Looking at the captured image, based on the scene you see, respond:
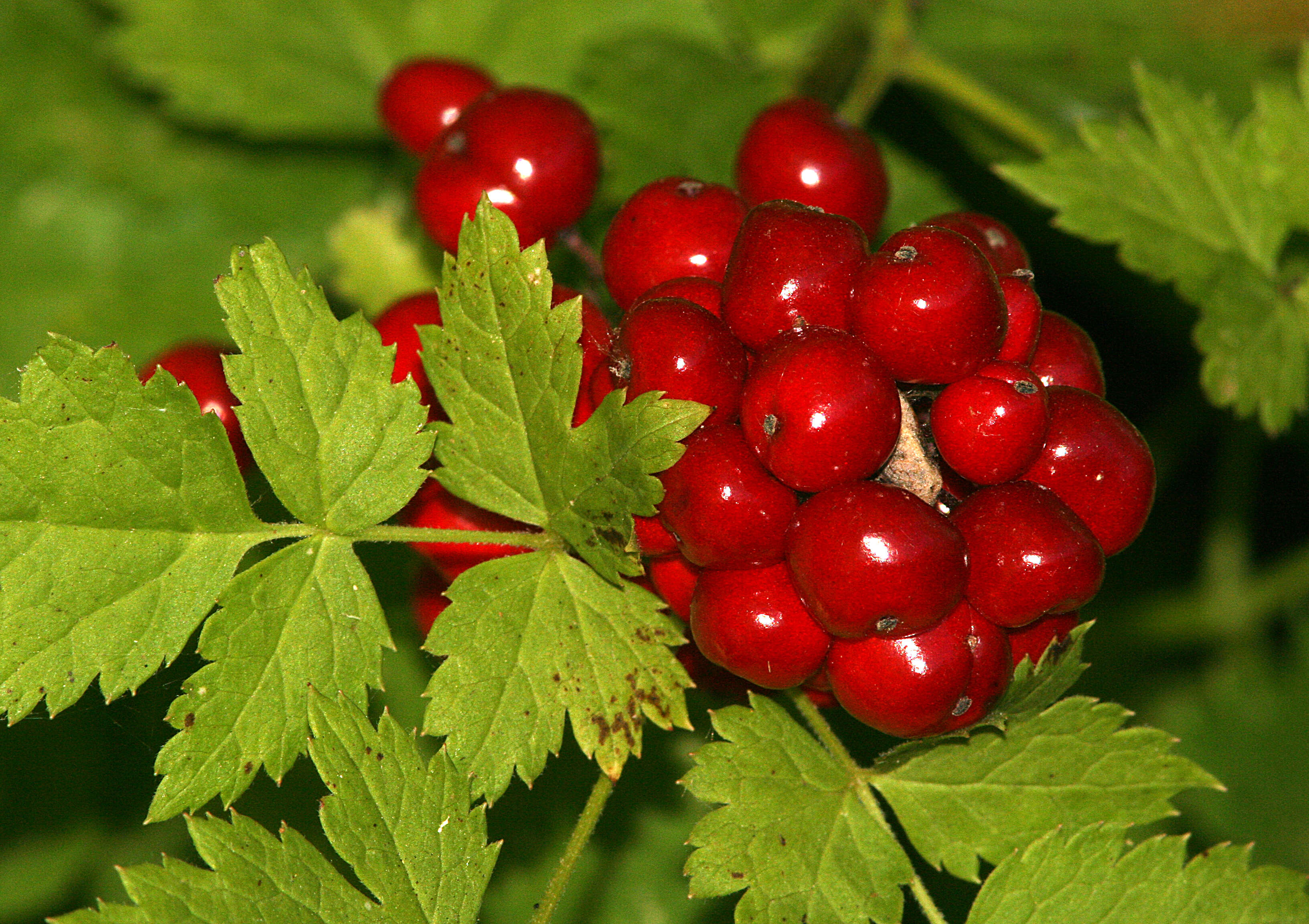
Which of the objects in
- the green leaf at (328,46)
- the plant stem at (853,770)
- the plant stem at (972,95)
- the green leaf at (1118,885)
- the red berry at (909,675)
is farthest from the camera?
the green leaf at (328,46)

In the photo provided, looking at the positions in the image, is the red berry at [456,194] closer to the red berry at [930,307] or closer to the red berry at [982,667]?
the red berry at [930,307]

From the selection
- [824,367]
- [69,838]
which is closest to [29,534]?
[824,367]

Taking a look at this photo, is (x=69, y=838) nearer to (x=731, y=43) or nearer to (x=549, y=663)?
(x=549, y=663)

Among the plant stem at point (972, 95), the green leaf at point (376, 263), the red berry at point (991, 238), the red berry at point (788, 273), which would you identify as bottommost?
the green leaf at point (376, 263)

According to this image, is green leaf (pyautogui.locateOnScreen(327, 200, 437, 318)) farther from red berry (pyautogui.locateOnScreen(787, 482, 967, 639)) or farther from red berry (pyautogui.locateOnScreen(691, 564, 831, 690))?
red berry (pyautogui.locateOnScreen(787, 482, 967, 639))

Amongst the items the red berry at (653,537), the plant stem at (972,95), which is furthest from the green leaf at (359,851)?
A: the plant stem at (972,95)
